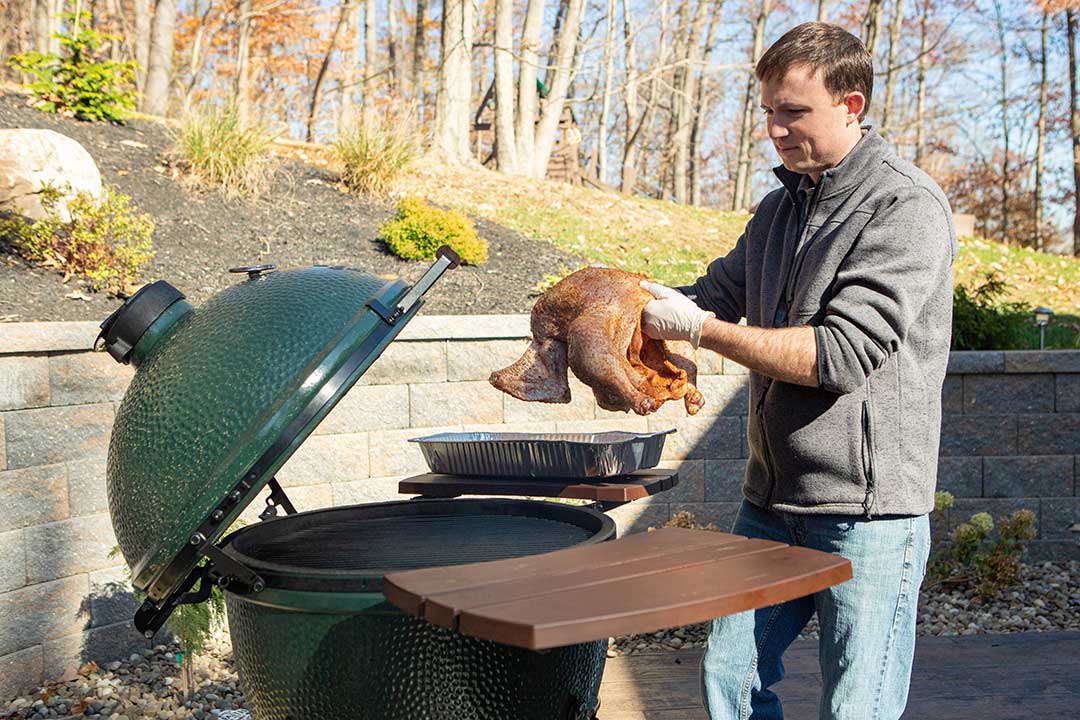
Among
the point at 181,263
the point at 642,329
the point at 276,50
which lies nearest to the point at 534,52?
the point at 181,263

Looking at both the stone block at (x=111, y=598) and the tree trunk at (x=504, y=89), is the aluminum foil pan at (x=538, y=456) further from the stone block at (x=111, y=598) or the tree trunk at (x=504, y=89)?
the tree trunk at (x=504, y=89)

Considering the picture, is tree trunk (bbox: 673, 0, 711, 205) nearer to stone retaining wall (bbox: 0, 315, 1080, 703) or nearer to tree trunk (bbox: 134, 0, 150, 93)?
tree trunk (bbox: 134, 0, 150, 93)

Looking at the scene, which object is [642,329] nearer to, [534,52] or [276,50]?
[534,52]

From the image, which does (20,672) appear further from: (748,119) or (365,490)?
(748,119)

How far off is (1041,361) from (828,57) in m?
4.32

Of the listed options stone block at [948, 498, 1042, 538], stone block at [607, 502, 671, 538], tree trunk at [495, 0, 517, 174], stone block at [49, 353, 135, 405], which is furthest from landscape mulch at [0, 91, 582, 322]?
tree trunk at [495, 0, 517, 174]

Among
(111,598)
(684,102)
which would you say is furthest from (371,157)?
(684,102)

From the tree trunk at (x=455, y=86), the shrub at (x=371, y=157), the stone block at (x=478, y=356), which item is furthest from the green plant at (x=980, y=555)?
the tree trunk at (x=455, y=86)

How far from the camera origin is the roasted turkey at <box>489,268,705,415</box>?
249 centimetres

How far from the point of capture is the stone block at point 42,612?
13.2 ft

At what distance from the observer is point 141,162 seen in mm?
7664

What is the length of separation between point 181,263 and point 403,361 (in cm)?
208

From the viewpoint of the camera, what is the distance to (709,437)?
224 inches

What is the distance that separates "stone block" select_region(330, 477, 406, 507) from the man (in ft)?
9.88
